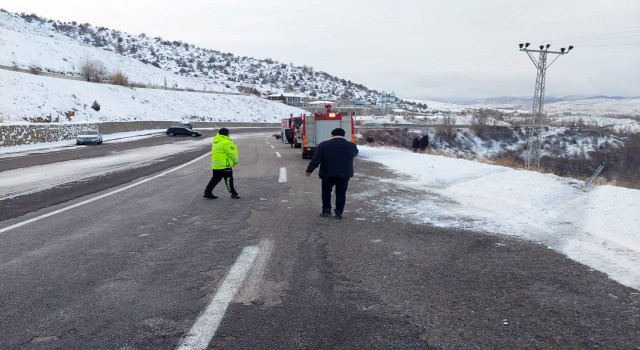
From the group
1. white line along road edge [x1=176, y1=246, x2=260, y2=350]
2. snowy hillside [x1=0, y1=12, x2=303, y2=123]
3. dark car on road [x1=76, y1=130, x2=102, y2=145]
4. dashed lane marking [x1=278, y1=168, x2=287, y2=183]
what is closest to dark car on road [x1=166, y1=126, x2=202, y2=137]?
snowy hillside [x1=0, y1=12, x2=303, y2=123]

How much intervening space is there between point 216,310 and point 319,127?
1908 centimetres

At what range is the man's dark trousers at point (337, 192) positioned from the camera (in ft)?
28.5

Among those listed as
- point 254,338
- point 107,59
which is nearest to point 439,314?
point 254,338

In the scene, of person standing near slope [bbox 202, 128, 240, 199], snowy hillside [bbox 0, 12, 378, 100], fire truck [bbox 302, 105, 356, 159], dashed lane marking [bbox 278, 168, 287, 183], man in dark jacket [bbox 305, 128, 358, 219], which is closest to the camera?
man in dark jacket [bbox 305, 128, 358, 219]

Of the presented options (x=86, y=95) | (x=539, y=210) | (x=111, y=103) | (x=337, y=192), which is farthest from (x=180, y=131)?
(x=539, y=210)

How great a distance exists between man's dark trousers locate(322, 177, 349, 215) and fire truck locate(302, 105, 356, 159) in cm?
1373

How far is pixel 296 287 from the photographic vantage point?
490cm

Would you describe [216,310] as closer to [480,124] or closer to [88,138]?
[88,138]

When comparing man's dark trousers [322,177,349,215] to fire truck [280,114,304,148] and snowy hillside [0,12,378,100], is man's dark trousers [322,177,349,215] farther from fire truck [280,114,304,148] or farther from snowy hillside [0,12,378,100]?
snowy hillside [0,12,378,100]

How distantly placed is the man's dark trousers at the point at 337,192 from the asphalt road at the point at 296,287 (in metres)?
0.31

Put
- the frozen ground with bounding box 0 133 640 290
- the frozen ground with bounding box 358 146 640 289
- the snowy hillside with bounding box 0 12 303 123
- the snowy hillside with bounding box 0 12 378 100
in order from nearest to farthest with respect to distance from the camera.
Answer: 1. the frozen ground with bounding box 358 146 640 289
2. the frozen ground with bounding box 0 133 640 290
3. the snowy hillside with bounding box 0 12 303 123
4. the snowy hillside with bounding box 0 12 378 100

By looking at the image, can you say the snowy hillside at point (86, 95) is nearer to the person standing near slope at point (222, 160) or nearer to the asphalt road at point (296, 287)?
the person standing near slope at point (222, 160)

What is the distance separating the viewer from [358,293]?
4738 millimetres

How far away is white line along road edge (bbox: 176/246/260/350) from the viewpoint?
363 cm
